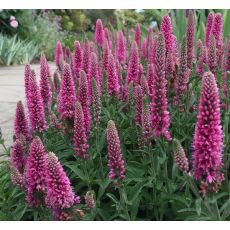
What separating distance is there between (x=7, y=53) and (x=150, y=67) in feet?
33.2

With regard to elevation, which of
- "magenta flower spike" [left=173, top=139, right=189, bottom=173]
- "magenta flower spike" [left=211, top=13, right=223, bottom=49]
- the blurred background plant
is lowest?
"magenta flower spike" [left=173, top=139, right=189, bottom=173]

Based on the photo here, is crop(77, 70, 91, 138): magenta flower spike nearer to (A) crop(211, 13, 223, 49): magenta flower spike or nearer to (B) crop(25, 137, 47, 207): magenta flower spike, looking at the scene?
(B) crop(25, 137, 47, 207): magenta flower spike

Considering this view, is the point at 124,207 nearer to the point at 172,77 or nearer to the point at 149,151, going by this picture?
the point at 149,151

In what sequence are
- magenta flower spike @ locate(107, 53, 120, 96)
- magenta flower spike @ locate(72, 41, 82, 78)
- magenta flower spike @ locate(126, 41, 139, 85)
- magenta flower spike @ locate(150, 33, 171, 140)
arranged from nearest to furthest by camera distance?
magenta flower spike @ locate(150, 33, 171, 140) → magenta flower spike @ locate(107, 53, 120, 96) → magenta flower spike @ locate(126, 41, 139, 85) → magenta flower spike @ locate(72, 41, 82, 78)

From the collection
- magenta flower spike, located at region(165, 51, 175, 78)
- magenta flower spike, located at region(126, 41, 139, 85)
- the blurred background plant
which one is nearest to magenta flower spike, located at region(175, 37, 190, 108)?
magenta flower spike, located at region(165, 51, 175, 78)

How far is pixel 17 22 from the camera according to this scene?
14828 mm

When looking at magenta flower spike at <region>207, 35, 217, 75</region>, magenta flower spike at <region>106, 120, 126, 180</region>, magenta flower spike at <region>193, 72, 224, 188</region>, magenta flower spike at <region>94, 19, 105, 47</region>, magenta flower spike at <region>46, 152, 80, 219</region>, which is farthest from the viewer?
magenta flower spike at <region>94, 19, 105, 47</region>

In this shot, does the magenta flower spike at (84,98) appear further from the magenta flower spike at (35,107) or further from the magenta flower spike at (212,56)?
the magenta flower spike at (212,56)

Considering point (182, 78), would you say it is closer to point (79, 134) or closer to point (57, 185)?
point (79, 134)

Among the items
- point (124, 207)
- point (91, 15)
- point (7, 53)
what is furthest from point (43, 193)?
point (91, 15)

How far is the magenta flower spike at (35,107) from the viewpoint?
3.10 metres

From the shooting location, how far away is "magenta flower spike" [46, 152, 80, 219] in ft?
6.79

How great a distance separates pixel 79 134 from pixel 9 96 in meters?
5.21

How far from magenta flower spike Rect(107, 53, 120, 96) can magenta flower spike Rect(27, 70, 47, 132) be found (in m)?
0.65
